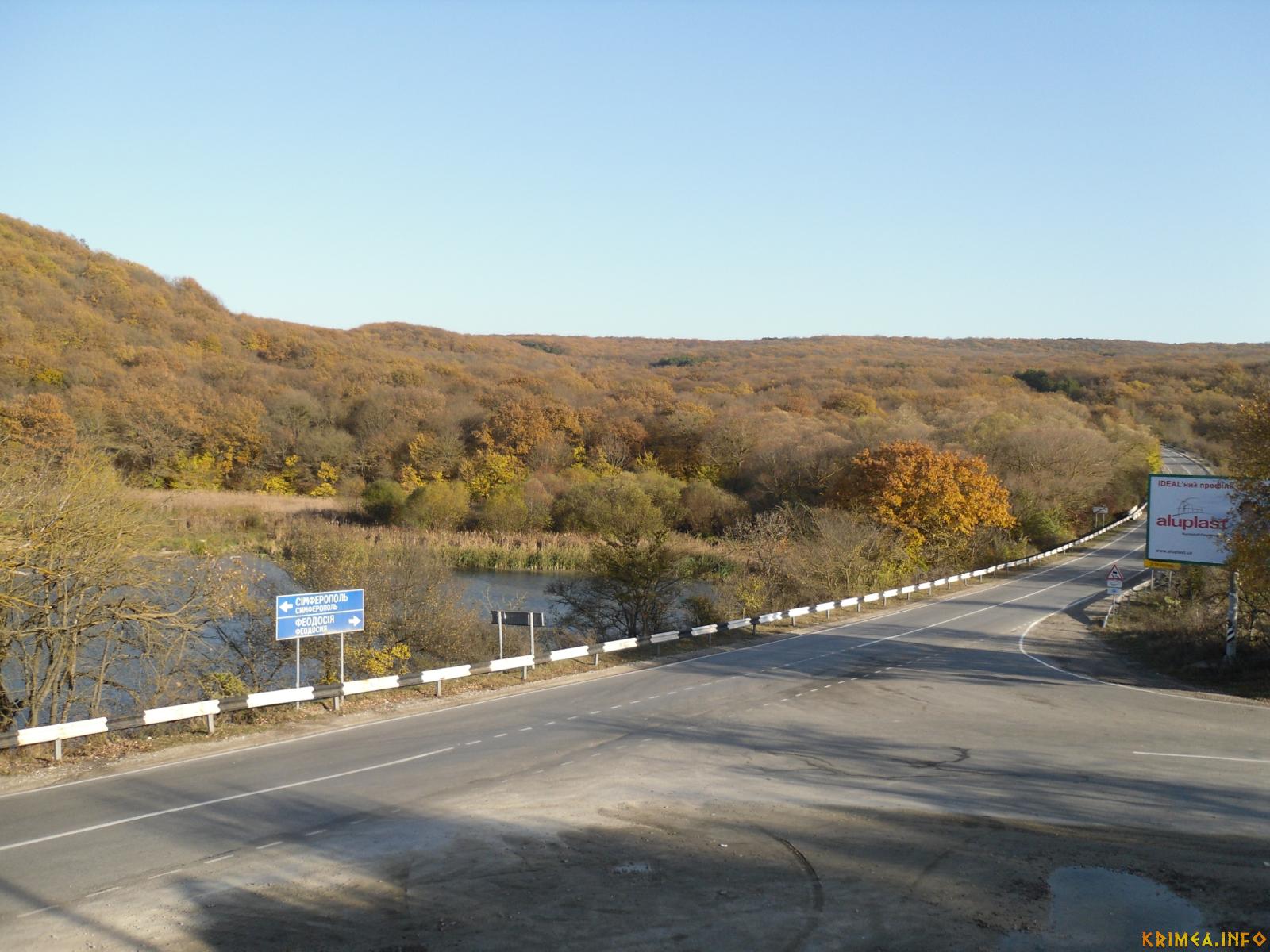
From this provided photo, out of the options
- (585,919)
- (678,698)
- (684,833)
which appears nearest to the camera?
(585,919)

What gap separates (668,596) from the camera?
1244 inches

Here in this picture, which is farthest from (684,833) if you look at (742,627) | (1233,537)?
(742,627)

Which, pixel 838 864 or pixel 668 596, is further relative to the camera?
pixel 668 596

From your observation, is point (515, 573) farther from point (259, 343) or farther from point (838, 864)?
point (259, 343)

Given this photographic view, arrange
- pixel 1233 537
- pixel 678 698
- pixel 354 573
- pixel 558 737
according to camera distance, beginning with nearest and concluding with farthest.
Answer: pixel 558 737 < pixel 678 698 < pixel 1233 537 < pixel 354 573

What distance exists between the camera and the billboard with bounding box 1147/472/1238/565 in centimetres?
2441

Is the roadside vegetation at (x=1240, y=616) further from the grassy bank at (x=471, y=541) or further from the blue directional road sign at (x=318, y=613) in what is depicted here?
the blue directional road sign at (x=318, y=613)

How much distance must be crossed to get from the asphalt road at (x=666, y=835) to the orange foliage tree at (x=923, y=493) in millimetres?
31045

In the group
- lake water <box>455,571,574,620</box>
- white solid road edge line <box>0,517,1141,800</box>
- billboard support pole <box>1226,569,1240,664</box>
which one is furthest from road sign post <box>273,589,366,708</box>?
billboard support pole <box>1226,569,1240,664</box>

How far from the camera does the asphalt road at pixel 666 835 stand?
8.19 metres

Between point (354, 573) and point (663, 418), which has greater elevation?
point (663, 418)

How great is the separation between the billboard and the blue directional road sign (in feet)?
62.2

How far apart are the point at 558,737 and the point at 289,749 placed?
13.2ft

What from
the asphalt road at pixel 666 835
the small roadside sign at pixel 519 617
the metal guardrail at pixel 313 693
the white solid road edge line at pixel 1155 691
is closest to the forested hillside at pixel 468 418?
the white solid road edge line at pixel 1155 691
